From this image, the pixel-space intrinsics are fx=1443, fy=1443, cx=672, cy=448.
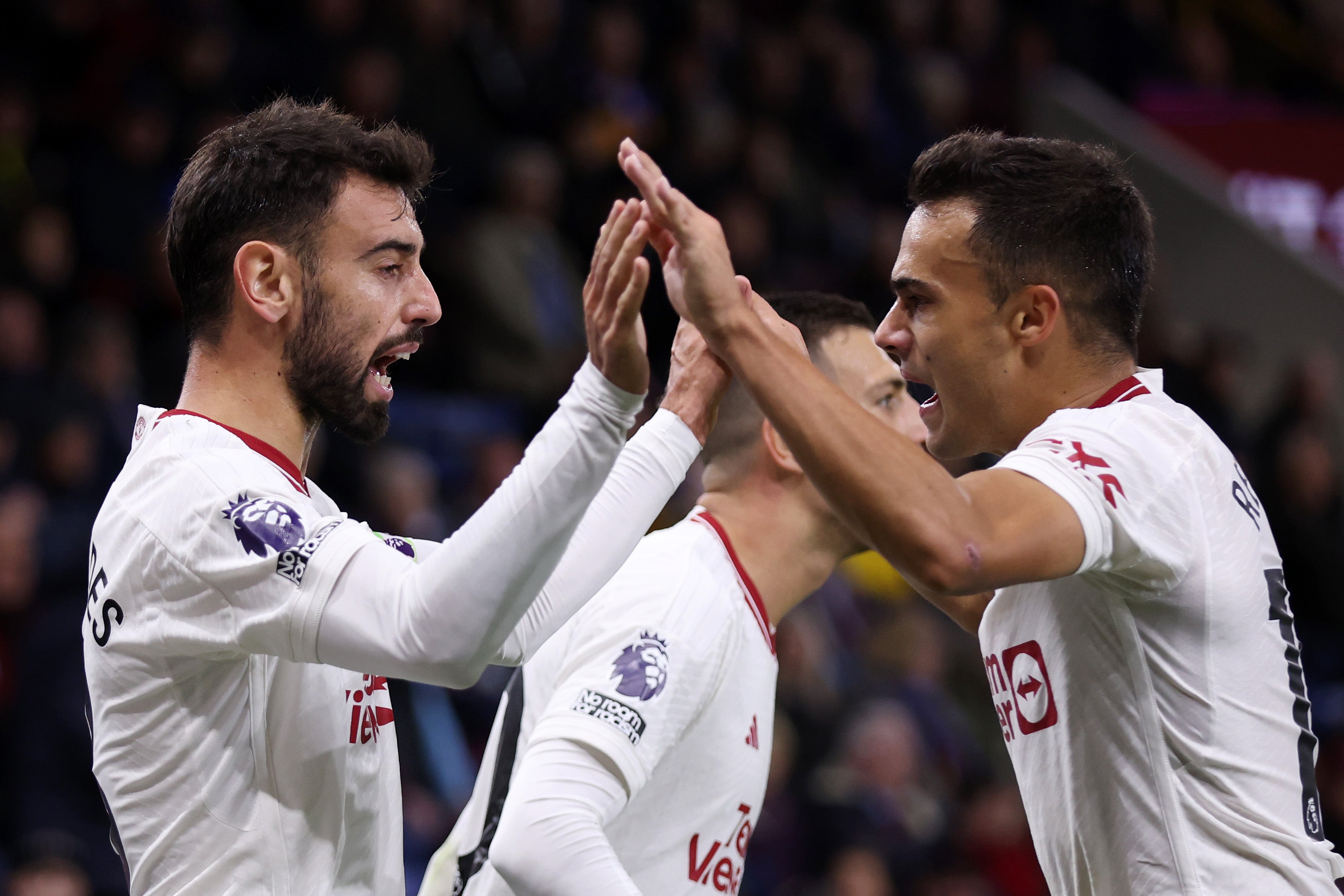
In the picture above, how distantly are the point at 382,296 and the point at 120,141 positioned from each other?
5.27 meters

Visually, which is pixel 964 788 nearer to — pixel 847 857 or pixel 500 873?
pixel 847 857

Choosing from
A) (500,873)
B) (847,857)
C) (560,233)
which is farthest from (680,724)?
(560,233)

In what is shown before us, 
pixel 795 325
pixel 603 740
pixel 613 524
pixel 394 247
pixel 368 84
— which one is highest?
pixel 368 84

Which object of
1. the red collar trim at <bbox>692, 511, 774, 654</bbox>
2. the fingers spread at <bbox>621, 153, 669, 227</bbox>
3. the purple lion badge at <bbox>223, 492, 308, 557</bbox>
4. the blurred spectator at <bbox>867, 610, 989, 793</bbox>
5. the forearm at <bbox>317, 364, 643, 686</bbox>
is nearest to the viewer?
the forearm at <bbox>317, 364, 643, 686</bbox>

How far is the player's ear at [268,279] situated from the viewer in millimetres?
2805

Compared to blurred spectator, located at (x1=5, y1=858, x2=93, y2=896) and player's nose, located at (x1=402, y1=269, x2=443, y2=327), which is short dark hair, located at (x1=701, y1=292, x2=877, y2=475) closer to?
player's nose, located at (x1=402, y1=269, x2=443, y2=327)

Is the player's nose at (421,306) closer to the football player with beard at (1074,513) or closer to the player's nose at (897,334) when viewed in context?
the football player with beard at (1074,513)

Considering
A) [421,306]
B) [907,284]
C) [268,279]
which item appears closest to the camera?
[268,279]

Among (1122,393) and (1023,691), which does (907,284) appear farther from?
(1023,691)

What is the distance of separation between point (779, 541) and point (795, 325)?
1.92 feet

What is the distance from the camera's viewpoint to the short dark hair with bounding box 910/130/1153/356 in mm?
3006

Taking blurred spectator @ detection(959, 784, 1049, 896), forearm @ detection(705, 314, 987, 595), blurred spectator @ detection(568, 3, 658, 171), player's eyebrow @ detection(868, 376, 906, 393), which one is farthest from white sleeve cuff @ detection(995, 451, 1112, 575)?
blurred spectator @ detection(568, 3, 658, 171)

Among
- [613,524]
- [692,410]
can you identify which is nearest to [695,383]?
[692,410]

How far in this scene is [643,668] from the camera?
Result: 313cm
